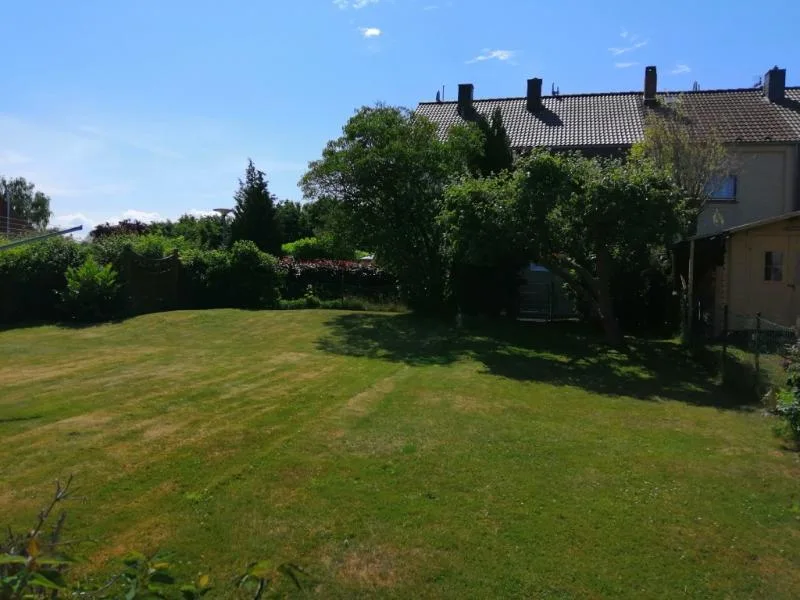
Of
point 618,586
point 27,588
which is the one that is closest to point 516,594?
point 618,586

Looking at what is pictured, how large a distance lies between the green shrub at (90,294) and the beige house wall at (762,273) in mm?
18081

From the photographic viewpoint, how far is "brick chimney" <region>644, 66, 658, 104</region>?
98.6ft

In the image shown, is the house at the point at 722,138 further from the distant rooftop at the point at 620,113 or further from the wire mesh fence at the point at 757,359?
the wire mesh fence at the point at 757,359

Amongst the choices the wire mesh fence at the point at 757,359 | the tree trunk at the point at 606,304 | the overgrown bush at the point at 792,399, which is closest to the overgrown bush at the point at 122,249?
the tree trunk at the point at 606,304

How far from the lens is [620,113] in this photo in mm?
29703

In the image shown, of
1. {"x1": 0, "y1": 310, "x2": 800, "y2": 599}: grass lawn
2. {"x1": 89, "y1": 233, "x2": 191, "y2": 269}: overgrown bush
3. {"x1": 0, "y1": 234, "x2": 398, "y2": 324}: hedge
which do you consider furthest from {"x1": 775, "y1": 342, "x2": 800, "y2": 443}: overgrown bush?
{"x1": 89, "y1": 233, "x2": 191, "y2": 269}: overgrown bush

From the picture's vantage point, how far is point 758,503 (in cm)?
557

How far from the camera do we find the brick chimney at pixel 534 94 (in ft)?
104

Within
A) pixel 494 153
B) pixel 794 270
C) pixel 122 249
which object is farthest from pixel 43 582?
pixel 122 249

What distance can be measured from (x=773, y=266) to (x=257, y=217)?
77.1 ft

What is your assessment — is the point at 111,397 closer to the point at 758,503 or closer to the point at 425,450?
the point at 425,450

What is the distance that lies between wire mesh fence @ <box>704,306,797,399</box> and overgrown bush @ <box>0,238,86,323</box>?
Answer: 62.6ft

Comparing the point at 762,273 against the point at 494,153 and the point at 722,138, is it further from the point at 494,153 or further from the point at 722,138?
the point at 722,138

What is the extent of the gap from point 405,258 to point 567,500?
1662cm
